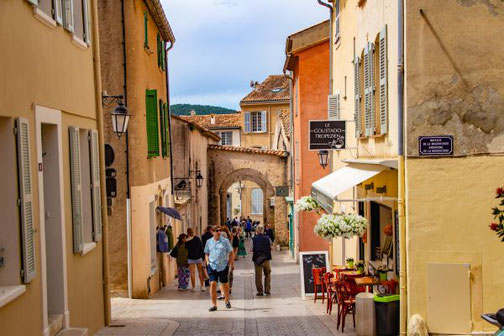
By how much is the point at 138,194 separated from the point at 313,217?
11500 mm

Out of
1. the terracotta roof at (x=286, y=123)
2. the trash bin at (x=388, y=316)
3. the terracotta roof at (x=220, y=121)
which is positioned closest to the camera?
the trash bin at (x=388, y=316)

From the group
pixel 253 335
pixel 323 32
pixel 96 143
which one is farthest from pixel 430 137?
pixel 323 32

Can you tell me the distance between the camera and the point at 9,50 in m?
6.98

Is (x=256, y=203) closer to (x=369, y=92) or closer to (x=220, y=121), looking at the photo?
(x=220, y=121)

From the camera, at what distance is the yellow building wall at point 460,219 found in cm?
945

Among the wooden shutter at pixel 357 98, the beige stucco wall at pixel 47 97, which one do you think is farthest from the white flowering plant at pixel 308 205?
the beige stucco wall at pixel 47 97

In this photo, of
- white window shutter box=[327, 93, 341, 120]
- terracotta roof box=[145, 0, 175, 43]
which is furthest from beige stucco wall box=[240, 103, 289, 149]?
white window shutter box=[327, 93, 341, 120]

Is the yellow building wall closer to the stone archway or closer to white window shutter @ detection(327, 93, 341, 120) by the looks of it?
white window shutter @ detection(327, 93, 341, 120)

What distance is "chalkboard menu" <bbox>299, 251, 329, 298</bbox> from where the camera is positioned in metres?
15.7

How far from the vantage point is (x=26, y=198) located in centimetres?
735

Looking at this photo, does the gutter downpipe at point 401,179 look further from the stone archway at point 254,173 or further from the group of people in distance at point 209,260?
the stone archway at point 254,173

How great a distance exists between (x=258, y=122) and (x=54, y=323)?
49.6 m

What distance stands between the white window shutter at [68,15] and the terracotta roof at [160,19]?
8.28 meters

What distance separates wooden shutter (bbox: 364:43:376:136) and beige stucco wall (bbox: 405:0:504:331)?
2295 mm
